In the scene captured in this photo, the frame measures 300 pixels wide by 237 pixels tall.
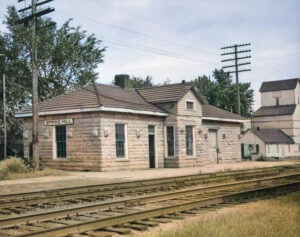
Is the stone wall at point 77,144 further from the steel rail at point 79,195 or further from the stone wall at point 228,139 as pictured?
the stone wall at point 228,139

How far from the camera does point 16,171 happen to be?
20234 millimetres

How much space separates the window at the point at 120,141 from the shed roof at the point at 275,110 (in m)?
43.0

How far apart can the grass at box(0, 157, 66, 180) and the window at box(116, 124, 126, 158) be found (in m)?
3.53

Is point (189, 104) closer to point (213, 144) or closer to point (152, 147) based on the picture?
point (152, 147)

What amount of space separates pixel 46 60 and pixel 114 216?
3721 centimetres

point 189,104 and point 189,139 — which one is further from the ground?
point 189,104

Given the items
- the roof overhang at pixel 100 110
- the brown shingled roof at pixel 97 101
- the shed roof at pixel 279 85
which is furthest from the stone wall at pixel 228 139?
the shed roof at pixel 279 85

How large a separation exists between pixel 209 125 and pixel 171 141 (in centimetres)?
451

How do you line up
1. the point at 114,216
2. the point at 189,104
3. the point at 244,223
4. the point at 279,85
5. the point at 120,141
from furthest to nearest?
the point at 279,85 < the point at 189,104 < the point at 120,141 < the point at 114,216 < the point at 244,223

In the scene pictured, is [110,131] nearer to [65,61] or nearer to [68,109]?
[68,109]

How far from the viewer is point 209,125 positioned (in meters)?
29.8

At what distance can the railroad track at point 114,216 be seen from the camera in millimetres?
7395

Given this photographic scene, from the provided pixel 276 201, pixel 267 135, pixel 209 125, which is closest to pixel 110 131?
pixel 209 125

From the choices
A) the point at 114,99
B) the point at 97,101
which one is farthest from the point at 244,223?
the point at 114,99
